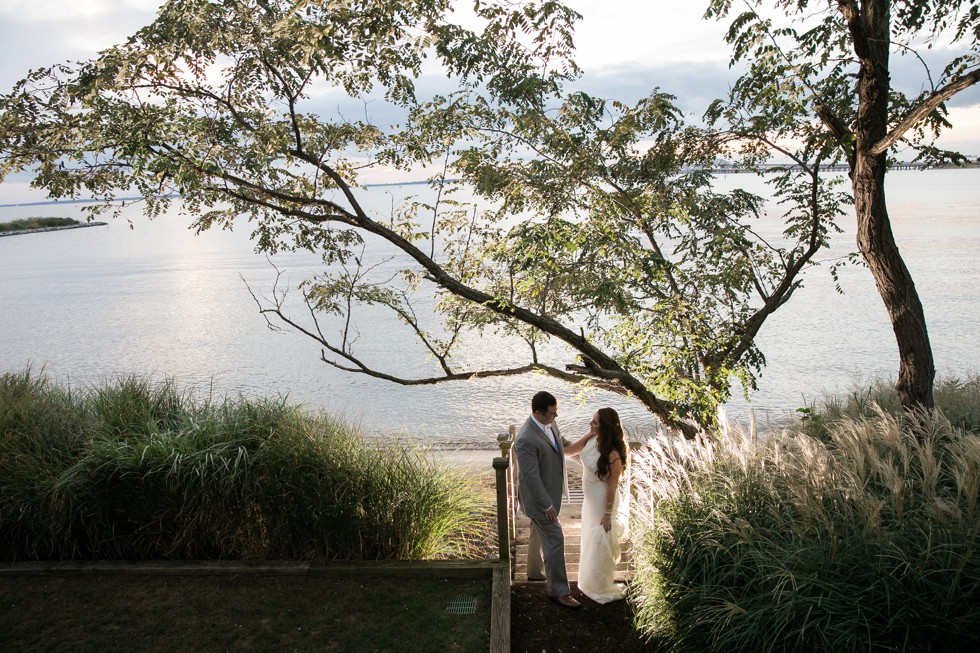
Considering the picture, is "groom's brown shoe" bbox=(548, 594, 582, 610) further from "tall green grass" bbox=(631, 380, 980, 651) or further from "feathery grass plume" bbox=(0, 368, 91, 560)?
"feathery grass plume" bbox=(0, 368, 91, 560)

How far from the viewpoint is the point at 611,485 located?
6125 millimetres

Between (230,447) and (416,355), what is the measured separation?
16950 mm

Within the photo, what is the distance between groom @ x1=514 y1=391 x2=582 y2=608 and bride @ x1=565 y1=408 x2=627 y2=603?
24cm

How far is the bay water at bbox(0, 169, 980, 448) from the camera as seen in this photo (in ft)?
58.2

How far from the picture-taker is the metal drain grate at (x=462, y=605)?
18.8 feet

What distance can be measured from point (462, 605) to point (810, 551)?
9.00 feet

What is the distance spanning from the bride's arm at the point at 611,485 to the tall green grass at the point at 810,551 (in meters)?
0.28

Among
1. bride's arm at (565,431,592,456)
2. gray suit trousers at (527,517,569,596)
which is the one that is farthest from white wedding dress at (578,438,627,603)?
gray suit trousers at (527,517,569,596)

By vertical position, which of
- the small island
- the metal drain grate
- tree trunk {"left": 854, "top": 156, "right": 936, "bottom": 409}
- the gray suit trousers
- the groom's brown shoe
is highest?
the small island

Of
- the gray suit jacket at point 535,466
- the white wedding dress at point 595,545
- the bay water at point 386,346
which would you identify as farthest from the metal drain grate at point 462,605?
the bay water at point 386,346

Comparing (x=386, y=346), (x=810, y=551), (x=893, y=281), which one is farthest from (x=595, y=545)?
(x=386, y=346)

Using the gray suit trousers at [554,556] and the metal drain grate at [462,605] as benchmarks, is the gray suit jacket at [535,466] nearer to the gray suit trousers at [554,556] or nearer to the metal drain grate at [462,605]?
the gray suit trousers at [554,556]

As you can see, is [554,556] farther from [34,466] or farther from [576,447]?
[34,466]

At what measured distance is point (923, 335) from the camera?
8.10 m
